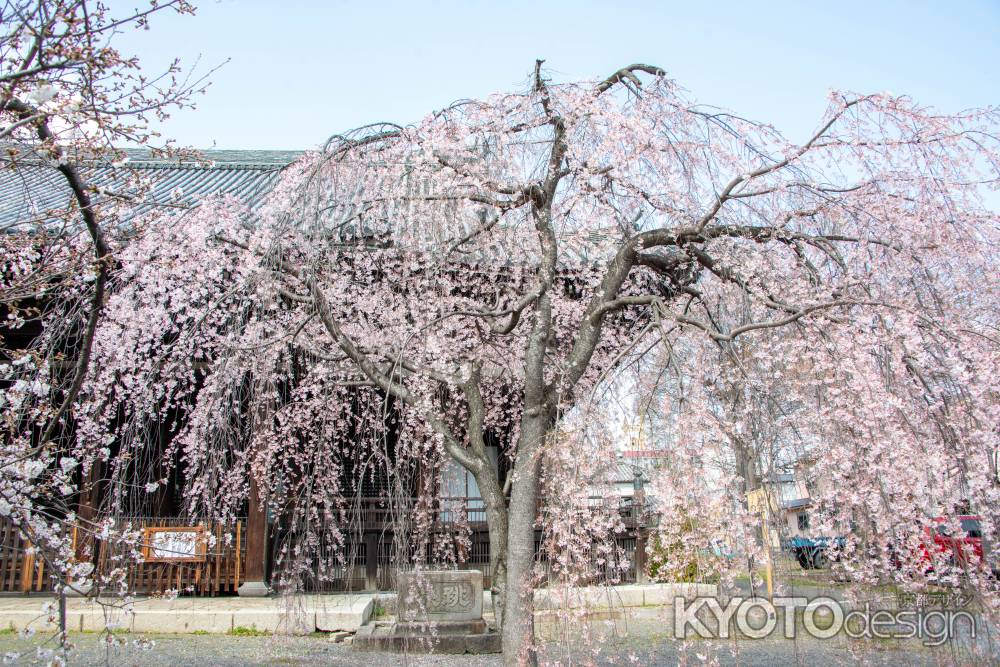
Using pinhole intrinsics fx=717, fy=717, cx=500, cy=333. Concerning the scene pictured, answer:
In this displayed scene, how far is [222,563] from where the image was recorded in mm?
8883

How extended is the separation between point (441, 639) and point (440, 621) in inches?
13.1

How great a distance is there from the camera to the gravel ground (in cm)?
629

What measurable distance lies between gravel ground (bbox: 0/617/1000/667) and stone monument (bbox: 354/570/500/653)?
152 millimetres

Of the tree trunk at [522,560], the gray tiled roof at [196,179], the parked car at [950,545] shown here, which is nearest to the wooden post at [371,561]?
the gray tiled roof at [196,179]

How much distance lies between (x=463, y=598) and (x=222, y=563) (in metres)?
3.34

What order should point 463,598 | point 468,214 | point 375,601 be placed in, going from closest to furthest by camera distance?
point 468,214 < point 463,598 < point 375,601

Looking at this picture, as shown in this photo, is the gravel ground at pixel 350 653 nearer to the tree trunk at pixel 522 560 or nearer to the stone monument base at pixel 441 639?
the stone monument base at pixel 441 639

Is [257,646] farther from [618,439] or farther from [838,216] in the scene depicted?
[838,216]

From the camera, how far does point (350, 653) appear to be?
6.96m

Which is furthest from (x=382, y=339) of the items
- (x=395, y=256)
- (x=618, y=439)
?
(x=618, y=439)

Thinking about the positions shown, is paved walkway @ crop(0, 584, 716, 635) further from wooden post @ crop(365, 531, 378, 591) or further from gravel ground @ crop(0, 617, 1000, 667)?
wooden post @ crop(365, 531, 378, 591)

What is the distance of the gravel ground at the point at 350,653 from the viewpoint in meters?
6.29

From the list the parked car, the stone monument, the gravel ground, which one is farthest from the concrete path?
the parked car

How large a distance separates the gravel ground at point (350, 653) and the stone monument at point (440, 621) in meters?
0.15
